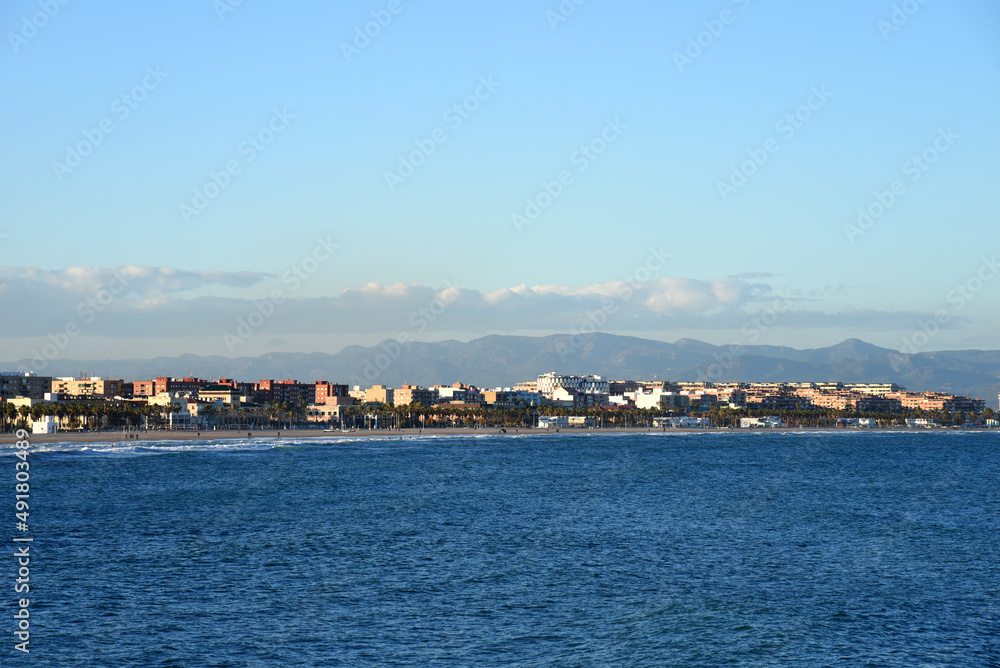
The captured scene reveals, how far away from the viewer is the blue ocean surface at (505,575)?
3212 centimetres

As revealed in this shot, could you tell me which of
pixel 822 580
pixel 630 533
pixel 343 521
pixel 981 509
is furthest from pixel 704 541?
pixel 981 509

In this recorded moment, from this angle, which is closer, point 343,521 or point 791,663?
point 791,663

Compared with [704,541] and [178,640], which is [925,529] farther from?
[178,640]

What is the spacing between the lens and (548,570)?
44375 millimetres

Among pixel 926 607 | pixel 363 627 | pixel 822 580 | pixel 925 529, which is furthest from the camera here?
pixel 925 529

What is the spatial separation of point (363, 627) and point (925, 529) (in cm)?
3903

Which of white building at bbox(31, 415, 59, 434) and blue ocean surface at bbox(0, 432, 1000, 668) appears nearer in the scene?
blue ocean surface at bbox(0, 432, 1000, 668)

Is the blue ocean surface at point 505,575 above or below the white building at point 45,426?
below

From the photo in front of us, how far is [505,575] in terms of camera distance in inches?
1700

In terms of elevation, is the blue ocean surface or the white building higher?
the white building

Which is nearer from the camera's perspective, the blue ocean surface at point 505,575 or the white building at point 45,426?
the blue ocean surface at point 505,575

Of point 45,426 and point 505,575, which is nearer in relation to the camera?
point 505,575

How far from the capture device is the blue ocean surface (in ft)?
105

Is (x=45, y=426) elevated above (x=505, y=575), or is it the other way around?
(x=45, y=426)
